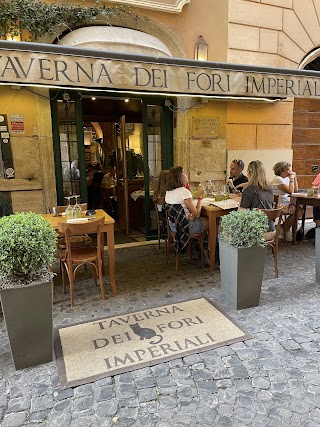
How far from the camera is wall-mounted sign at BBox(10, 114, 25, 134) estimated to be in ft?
15.9

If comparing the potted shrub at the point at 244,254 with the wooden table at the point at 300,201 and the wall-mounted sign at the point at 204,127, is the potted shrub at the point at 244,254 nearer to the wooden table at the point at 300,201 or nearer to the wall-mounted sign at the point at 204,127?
the wooden table at the point at 300,201

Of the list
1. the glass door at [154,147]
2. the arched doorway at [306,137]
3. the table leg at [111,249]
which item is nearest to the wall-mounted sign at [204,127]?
the glass door at [154,147]

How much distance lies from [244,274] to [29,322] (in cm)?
199

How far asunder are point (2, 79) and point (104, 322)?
94.0 inches

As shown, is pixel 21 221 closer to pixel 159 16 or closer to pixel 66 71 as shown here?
pixel 66 71

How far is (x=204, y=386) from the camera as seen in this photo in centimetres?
229

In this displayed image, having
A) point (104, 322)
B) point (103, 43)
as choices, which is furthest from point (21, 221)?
point (103, 43)

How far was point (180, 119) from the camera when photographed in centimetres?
584

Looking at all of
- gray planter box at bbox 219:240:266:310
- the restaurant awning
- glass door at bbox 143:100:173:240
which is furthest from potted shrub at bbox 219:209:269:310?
glass door at bbox 143:100:173:240

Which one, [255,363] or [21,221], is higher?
[21,221]

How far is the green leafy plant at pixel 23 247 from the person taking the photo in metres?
2.41

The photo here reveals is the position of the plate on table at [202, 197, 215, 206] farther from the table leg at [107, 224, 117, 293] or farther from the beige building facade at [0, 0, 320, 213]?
the table leg at [107, 224, 117, 293]

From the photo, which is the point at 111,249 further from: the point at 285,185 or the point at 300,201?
the point at 300,201

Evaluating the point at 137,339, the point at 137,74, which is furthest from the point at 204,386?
the point at 137,74
